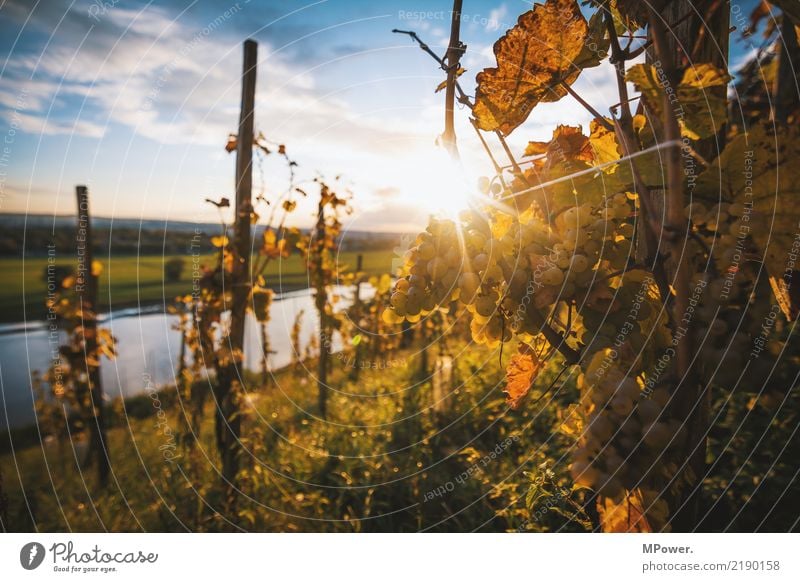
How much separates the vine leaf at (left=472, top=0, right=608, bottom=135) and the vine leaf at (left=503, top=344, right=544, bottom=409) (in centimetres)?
31

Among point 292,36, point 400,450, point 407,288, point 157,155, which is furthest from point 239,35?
point 400,450

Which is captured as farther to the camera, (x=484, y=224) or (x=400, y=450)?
(x=400, y=450)

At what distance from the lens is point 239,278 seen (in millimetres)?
2254

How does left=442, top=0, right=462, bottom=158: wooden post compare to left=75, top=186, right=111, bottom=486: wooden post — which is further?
left=75, top=186, right=111, bottom=486: wooden post

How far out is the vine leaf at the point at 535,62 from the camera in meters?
0.59

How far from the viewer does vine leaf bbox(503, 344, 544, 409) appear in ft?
1.98

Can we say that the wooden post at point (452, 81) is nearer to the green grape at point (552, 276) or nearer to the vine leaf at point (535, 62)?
the vine leaf at point (535, 62)

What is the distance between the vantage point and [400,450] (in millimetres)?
2406

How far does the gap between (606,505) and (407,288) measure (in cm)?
36

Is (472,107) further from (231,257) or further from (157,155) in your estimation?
(231,257)

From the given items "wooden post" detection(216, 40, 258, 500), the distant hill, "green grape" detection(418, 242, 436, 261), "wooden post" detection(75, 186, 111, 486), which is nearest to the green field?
the distant hill

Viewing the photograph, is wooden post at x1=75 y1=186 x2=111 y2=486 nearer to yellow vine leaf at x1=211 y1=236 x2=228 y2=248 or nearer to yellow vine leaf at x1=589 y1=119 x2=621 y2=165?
yellow vine leaf at x1=211 y1=236 x2=228 y2=248
